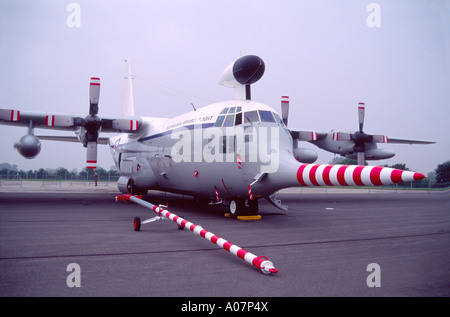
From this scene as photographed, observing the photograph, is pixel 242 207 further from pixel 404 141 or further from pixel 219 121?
pixel 404 141

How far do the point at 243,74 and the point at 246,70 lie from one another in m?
0.19

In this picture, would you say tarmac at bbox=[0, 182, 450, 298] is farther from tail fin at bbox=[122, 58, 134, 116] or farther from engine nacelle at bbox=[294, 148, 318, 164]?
tail fin at bbox=[122, 58, 134, 116]

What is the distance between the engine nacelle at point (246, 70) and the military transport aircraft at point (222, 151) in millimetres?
23

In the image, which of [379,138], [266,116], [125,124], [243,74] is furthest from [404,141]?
[125,124]

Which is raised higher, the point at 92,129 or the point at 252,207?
the point at 92,129

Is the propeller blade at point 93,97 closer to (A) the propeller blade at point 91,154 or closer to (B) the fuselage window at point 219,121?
(A) the propeller blade at point 91,154

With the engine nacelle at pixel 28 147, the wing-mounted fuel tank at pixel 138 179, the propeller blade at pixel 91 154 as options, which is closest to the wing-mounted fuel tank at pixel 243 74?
the wing-mounted fuel tank at pixel 138 179

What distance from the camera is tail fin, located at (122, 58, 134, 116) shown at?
78.2 ft

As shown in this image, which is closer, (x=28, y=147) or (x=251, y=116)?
(x=251, y=116)

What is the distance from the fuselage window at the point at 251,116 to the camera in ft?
33.7

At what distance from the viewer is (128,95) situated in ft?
79.5

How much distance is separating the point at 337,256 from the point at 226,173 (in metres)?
5.03

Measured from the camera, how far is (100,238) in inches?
290
